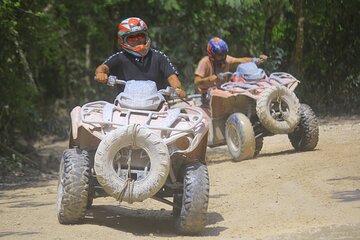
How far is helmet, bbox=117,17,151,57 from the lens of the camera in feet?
28.4

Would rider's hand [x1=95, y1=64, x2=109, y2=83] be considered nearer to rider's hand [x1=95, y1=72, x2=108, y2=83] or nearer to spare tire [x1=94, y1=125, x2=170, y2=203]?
rider's hand [x1=95, y1=72, x2=108, y2=83]

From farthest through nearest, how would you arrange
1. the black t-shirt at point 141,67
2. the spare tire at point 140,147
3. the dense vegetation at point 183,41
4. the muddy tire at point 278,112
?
the dense vegetation at point 183,41 → the muddy tire at point 278,112 → the black t-shirt at point 141,67 → the spare tire at point 140,147

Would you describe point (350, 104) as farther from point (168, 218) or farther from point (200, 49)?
point (168, 218)

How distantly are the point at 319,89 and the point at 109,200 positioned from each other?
364 inches

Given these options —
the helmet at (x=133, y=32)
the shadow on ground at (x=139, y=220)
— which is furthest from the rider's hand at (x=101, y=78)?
the shadow on ground at (x=139, y=220)

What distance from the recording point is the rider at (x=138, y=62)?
8.75 meters

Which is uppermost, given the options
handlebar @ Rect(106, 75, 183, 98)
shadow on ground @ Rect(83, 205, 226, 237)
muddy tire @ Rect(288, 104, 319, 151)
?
handlebar @ Rect(106, 75, 183, 98)

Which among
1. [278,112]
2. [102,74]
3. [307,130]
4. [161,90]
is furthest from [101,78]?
[307,130]

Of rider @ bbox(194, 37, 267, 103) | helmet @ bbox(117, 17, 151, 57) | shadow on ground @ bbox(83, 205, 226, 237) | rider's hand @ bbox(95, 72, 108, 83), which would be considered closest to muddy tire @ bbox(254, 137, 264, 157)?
rider @ bbox(194, 37, 267, 103)

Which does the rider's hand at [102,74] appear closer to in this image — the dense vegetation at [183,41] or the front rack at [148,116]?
the front rack at [148,116]

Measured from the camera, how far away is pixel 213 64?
1362cm

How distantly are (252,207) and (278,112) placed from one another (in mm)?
3932

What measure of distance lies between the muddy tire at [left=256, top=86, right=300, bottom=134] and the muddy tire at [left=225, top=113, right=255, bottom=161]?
12.8 inches

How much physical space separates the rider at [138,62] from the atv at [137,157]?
23.2 inches
